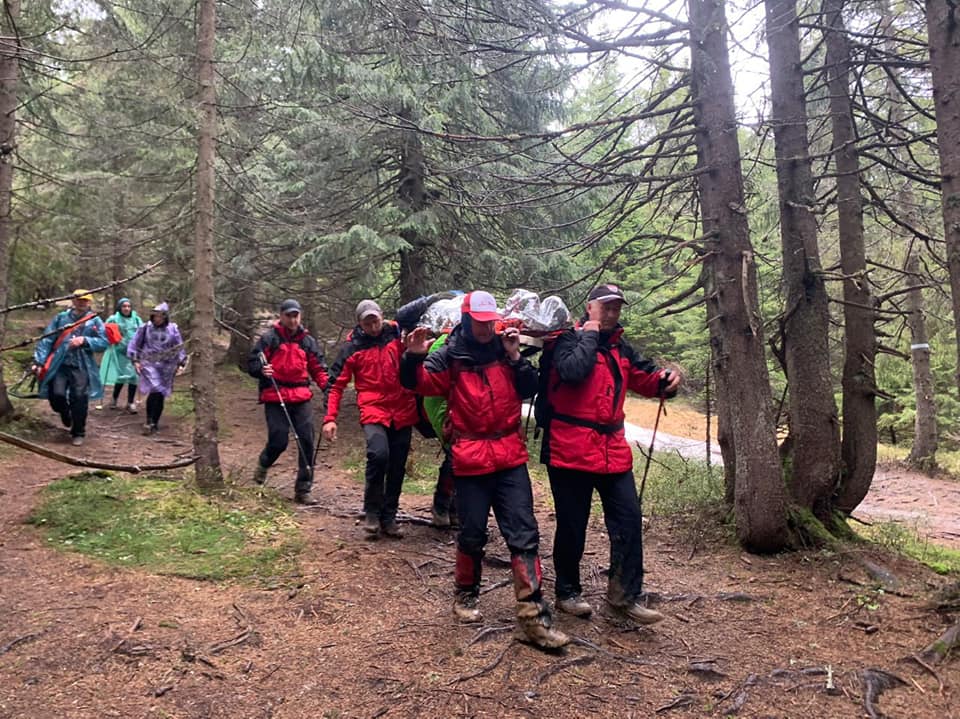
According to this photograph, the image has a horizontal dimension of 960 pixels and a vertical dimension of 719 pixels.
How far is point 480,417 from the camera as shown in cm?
464

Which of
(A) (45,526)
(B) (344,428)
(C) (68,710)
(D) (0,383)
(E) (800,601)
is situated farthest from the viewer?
(B) (344,428)

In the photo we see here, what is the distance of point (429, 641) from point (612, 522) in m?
1.53

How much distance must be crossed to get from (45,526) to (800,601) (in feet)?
22.1

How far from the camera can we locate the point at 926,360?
15602 mm

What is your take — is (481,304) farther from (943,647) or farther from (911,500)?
(911,500)

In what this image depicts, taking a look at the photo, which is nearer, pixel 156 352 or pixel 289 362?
pixel 289 362

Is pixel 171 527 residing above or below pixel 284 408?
below

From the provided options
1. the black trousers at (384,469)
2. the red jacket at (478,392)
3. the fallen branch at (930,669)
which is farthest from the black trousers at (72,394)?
the fallen branch at (930,669)

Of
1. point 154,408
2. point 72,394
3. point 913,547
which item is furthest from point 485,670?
point 154,408

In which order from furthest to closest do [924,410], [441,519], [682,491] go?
[924,410] → [682,491] → [441,519]

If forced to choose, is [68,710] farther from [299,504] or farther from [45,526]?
[299,504]

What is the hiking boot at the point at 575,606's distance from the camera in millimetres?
4867

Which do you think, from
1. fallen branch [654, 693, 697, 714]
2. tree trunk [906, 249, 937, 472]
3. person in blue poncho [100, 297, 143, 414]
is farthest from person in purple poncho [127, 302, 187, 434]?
tree trunk [906, 249, 937, 472]

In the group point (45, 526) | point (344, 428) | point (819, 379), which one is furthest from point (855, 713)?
point (344, 428)
